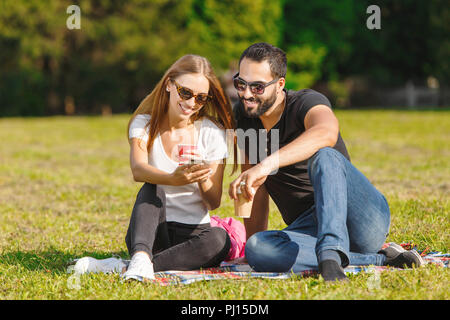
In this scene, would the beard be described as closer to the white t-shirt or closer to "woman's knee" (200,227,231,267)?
the white t-shirt

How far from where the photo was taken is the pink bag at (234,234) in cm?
427

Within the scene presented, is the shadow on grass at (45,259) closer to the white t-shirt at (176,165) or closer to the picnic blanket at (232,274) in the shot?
the picnic blanket at (232,274)

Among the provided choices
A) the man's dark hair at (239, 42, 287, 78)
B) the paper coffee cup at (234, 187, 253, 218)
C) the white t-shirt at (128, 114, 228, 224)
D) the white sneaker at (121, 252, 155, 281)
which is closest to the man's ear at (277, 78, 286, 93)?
the man's dark hair at (239, 42, 287, 78)

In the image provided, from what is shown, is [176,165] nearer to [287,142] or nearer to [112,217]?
[287,142]

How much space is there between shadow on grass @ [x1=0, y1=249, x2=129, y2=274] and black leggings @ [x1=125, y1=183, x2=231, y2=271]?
0.72 metres

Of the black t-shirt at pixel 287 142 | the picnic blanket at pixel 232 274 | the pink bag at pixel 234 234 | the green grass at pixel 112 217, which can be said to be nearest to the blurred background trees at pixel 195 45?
the green grass at pixel 112 217

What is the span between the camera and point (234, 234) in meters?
4.39

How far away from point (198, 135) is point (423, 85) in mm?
42928

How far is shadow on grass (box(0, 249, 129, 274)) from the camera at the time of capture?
4262 millimetres

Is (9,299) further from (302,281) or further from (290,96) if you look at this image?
(290,96)

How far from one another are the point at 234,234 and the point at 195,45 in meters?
30.3

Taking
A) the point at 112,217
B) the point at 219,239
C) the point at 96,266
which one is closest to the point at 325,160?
the point at 219,239

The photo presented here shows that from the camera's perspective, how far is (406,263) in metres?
3.80

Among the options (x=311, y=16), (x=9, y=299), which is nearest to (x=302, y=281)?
(x=9, y=299)
